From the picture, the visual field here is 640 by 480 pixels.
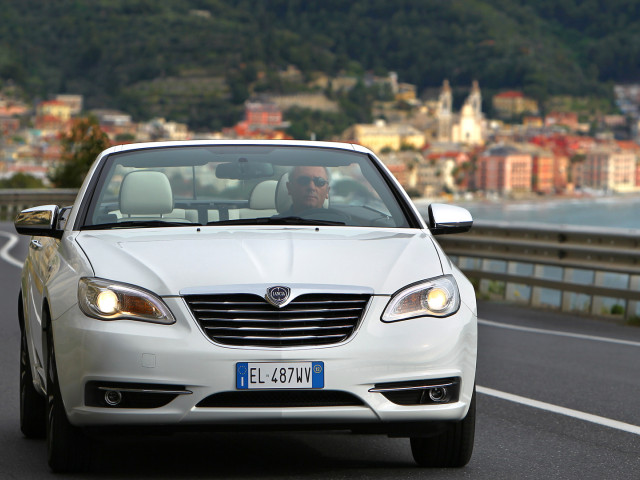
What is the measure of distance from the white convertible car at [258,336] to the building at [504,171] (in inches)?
6260

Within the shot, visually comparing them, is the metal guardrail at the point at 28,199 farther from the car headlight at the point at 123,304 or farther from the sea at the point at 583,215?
the car headlight at the point at 123,304

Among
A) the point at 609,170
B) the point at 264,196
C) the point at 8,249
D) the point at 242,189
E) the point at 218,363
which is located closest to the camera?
the point at 218,363

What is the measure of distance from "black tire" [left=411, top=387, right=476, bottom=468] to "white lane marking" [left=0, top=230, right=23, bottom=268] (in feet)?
48.3

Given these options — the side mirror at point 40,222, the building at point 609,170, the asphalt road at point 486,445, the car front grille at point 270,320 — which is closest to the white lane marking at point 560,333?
the asphalt road at point 486,445

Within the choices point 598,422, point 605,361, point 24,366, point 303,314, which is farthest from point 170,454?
point 605,361

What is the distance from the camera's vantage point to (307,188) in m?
5.96

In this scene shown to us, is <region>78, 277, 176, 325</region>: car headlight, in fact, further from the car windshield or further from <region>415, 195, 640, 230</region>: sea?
<region>415, 195, 640, 230</region>: sea

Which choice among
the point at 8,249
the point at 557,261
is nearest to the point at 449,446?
the point at 557,261

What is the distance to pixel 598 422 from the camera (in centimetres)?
687

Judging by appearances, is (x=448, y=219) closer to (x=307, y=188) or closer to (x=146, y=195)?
(x=307, y=188)

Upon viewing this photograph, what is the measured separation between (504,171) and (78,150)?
130 m

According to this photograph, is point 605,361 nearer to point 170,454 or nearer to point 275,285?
point 170,454

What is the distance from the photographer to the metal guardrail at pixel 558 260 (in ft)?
43.2

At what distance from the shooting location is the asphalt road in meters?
5.30
